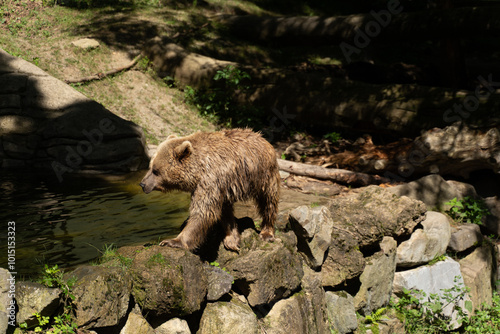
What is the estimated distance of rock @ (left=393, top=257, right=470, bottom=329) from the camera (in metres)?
7.04

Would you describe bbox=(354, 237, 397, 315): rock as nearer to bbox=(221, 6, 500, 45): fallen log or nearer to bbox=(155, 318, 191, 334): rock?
bbox=(155, 318, 191, 334): rock

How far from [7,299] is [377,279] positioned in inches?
183

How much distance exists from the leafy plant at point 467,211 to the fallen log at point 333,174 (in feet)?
4.23

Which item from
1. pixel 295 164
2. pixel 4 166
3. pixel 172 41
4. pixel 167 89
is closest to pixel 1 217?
pixel 4 166

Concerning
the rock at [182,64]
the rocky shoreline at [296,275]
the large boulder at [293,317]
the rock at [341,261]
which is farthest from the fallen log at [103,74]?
the large boulder at [293,317]

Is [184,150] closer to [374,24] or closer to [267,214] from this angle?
[267,214]

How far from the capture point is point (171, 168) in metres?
5.03

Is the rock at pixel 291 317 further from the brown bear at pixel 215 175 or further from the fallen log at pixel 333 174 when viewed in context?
the fallen log at pixel 333 174

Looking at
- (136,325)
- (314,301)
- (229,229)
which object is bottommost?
(314,301)

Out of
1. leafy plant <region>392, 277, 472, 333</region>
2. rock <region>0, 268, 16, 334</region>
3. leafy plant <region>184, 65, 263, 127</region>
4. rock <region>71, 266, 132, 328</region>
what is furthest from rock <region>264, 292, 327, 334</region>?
leafy plant <region>184, 65, 263, 127</region>

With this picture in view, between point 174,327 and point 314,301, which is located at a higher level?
point 174,327

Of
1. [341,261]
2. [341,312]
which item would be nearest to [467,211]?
[341,261]

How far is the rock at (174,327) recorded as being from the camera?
430 centimetres

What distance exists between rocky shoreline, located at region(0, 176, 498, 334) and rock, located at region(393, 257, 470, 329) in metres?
0.02
